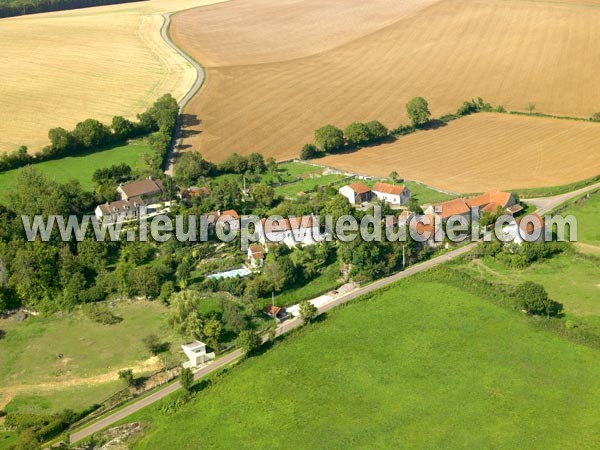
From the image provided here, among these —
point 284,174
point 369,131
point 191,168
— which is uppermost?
point 369,131

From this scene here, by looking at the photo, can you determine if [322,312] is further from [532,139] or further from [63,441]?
[532,139]

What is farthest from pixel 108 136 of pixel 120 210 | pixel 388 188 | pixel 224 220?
pixel 388 188

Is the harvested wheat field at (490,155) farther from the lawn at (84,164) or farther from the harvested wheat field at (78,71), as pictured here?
the harvested wheat field at (78,71)

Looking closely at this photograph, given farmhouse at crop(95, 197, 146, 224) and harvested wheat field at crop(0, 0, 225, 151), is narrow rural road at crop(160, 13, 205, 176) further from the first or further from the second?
farmhouse at crop(95, 197, 146, 224)

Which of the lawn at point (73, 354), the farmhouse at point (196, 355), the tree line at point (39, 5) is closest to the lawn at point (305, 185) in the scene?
the lawn at point (73, 354)

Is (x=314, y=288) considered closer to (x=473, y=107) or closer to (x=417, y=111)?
(x=417, y=111)

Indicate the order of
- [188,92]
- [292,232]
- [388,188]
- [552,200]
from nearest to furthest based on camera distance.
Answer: [292,232] < [552,200] < [388,188] < [188,92]
